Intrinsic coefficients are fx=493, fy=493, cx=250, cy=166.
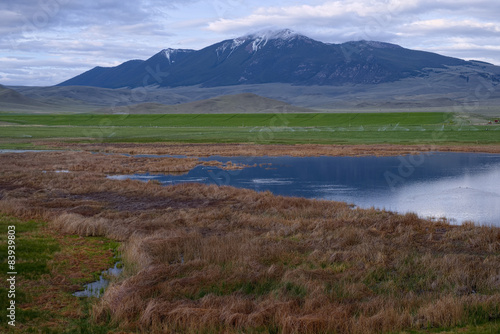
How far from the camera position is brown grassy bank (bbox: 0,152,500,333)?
1092 centimetres

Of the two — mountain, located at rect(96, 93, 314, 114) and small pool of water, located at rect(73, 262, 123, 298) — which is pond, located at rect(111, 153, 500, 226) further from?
mountain, located at rect(96, 93, 314, 114)

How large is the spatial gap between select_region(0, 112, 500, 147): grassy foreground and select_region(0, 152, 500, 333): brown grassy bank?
169ft

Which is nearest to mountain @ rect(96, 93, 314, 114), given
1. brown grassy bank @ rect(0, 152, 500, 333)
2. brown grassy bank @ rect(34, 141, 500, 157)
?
brown grassy bank @ rect(34, 141, 500, 157)

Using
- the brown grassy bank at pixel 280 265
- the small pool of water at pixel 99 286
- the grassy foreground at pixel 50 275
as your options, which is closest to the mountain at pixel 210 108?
the brown grassy bank at pixel 280 265

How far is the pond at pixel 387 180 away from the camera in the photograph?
27.4m

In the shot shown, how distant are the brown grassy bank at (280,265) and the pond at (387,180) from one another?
16.2ft

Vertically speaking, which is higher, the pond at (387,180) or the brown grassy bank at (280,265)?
the brown grassy bank at (280,265)

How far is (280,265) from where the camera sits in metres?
14.8

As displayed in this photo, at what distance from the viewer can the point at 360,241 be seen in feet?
58.0

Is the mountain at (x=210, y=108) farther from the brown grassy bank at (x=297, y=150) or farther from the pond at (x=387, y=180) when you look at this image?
the pond at (x=387, y=180)

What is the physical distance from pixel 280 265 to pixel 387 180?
2508cm

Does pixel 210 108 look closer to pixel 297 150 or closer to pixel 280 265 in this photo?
pixel 297 150

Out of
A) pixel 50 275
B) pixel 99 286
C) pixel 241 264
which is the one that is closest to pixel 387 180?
pixel 241 264

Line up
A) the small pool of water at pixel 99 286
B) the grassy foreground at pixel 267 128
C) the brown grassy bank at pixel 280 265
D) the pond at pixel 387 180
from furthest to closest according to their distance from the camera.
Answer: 1. the grassy foreground at pixel 267 128
2. the pond at pixel 387 180
3. the small pool of water at pixel 99 286
4. the brown grassy bank at pixel 280 265
